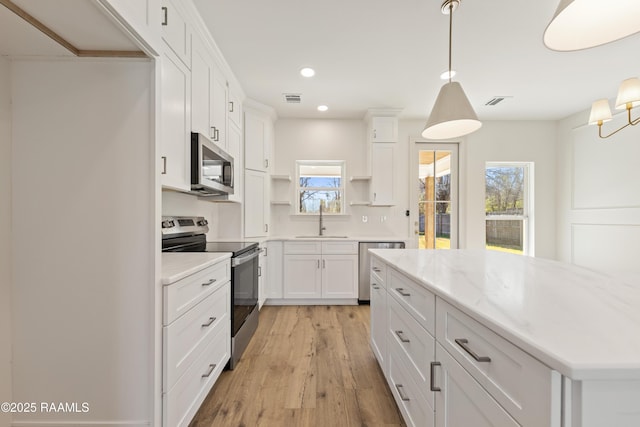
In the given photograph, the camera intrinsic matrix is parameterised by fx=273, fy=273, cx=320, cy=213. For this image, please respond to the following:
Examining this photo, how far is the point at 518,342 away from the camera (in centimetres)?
61

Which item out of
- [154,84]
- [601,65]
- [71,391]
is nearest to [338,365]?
[71,391]

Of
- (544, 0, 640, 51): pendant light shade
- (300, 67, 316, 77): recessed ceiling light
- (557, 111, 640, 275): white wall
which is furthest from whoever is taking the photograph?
(557, 111, 640, 275): white wall

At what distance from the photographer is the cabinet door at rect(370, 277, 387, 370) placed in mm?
1821

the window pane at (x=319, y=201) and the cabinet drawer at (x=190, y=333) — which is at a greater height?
the window pane at (x=319, y=201)

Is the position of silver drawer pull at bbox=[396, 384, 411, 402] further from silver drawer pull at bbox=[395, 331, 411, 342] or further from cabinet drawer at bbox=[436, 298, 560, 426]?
cabinet drawer at bbox=[436, 298, 560, 426]

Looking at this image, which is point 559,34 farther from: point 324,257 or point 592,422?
point 324,257

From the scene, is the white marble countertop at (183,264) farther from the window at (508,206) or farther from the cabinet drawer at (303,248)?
the window at (508,206)

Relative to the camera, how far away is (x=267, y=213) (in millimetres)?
3787

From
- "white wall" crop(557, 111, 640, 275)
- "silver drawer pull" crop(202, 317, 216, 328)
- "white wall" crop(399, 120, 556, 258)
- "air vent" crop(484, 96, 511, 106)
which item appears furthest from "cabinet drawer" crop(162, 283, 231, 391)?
"white wall" crop(557, 111, 640, 275)

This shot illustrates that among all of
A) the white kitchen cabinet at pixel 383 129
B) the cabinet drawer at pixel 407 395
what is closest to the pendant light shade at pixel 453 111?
the cabinet drawer at pixel 407 395

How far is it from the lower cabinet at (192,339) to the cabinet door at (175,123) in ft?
2.12

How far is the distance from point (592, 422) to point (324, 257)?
318 cm

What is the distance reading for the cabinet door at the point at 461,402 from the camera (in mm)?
734

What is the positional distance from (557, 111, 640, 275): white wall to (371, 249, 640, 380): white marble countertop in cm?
314
